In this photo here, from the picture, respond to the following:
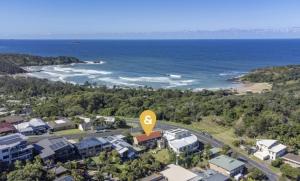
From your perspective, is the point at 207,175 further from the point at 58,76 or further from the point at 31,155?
the point at 58,76

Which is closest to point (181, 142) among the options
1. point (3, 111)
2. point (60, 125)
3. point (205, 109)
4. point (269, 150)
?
point (269, 150)

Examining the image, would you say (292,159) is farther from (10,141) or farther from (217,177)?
(10,141)

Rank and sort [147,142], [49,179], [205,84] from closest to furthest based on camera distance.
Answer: [49,179] < [147,142] < [205,84]

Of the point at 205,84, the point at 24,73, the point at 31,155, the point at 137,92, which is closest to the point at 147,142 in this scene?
the point at 31,155

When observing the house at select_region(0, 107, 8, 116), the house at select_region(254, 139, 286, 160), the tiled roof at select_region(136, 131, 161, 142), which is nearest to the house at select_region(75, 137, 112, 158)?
the tiled roof at select_region(136, 131, 161, 142)

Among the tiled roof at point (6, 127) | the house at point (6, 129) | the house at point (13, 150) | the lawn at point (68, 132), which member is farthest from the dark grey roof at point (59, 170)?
the tiled roof at point (6, 127)

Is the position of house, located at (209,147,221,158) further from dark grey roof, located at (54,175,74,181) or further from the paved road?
dark grey roof, located at (54,175,74,181)

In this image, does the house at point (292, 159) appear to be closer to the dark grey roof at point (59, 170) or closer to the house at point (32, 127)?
the dark grey roof at point (59, 170)
